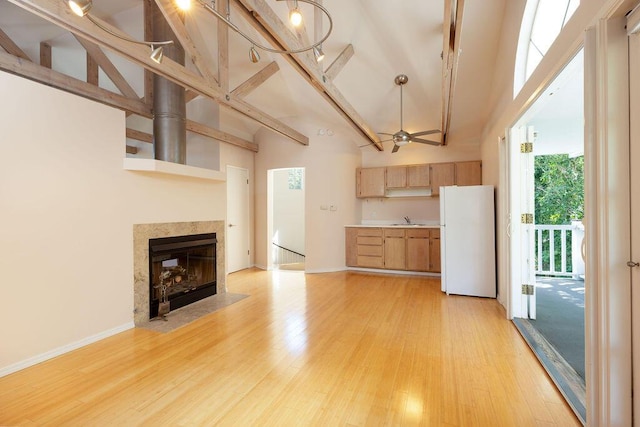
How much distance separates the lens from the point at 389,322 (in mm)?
3189

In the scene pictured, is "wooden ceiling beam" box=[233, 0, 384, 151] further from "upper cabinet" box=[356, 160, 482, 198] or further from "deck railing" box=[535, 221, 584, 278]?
"deck railing" box=[535, 221, 584, 278]

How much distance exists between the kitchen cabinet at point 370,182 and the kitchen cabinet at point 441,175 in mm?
984

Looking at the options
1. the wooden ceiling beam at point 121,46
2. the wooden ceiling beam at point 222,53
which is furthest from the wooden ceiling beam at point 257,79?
the wooden ceiling beam at point 222,53

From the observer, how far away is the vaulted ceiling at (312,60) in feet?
8.77

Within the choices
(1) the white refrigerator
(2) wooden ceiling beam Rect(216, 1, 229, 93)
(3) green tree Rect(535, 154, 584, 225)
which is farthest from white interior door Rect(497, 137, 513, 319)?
(3) green tree Rect(535, 154, 584, 225)

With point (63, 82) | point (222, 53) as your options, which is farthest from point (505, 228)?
point (63, 82)

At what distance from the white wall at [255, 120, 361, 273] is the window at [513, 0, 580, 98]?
3.43 m

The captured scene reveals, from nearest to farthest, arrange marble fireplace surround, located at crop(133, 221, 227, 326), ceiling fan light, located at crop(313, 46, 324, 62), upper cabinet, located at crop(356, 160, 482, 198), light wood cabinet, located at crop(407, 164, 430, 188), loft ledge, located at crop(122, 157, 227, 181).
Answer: ceiling fan light, located at crop(313, 46, 324, 62) < loft ledge, located at crop(122, 157, 227, 181) < marble fireplace surround, located at crop(133, 221, 227, 326) < upper cabinet, located at crop(356, 160, 482, 198) < light wood cabinet, located at crop(407, 164, 430, 188)

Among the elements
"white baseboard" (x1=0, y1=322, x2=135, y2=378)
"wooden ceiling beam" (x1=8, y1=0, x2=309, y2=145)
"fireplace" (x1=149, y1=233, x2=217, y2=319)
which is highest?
"wooden ceiling beam" (x1=8, y1=0, x2=309, y2=145)

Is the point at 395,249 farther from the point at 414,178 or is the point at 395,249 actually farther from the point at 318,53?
the point at 318,53

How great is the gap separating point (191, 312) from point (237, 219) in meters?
2.79

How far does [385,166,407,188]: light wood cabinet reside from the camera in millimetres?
5879

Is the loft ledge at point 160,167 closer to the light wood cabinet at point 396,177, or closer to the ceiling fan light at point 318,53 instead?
the ceiling fan light at point 318,53

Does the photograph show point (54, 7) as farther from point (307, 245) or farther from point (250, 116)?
point (307, 245)
